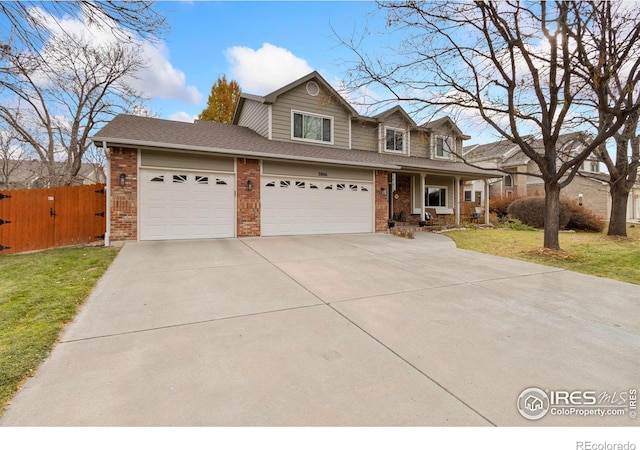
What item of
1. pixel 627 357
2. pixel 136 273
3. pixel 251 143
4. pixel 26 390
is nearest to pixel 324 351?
pixel 26 390

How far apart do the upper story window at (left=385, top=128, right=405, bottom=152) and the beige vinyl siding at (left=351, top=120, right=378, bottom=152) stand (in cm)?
75

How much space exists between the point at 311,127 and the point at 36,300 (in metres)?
11.5

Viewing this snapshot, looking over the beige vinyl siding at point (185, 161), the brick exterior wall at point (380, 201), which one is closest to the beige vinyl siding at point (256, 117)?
the beige vinyl siding at point (185, 161)

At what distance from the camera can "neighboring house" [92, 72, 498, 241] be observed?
880 centimetres

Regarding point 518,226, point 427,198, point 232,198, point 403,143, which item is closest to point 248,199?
point 232,198

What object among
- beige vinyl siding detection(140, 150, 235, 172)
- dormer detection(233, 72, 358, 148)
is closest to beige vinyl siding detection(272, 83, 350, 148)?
dormer detection(233, 72, 358, 148)

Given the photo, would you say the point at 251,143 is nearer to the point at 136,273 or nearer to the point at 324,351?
the point at 136,273

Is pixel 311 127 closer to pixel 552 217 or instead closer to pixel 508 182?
pixel 552 217

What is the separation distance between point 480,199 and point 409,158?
12244 mm

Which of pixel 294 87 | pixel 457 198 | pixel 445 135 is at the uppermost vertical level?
pixel 294 87

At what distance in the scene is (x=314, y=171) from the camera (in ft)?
37.5

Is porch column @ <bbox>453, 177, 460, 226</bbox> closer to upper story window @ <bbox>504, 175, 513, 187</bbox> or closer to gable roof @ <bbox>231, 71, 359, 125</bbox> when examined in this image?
gable roof @ <bbox>231, 71, 359, 125</bbox>

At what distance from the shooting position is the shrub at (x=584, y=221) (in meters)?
15.6
